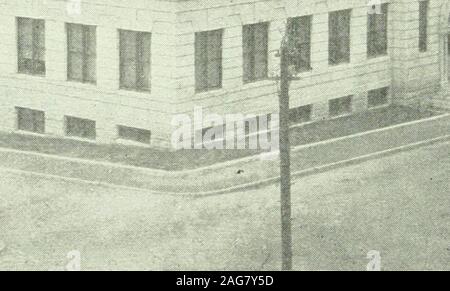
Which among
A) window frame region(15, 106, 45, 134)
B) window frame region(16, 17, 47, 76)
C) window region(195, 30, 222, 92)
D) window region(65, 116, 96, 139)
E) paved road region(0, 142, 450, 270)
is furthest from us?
window frame region(15, 106, 45, 134)

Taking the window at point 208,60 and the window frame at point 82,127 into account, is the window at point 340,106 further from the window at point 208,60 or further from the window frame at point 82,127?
the window frame at point 82,127

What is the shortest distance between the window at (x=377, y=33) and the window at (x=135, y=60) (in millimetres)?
10031

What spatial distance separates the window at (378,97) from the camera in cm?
4409

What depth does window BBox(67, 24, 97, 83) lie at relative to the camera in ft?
126

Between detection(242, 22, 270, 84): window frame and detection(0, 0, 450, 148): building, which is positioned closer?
detection(0, 0, 450, 148): building

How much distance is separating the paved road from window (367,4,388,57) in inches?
353

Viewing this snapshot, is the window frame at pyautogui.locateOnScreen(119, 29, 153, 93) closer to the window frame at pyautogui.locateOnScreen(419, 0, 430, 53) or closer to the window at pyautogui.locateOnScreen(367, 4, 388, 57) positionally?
the window at pyautogui.locateOnScreen(367, 4, 388, 57)

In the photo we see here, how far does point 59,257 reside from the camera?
27.9 meters

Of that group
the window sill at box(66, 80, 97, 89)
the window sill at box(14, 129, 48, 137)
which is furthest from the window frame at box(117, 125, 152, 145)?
the window sill at box(14, 129, 48, 137)

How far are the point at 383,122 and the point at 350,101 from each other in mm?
2035

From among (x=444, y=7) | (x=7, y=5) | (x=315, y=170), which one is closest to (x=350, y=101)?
(x=444, y=7)

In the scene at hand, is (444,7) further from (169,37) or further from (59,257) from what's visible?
(59,257)

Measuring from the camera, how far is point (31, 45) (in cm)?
3966

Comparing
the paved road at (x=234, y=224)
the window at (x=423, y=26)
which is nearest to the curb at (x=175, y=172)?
the paved road at (x=234, y=224)
